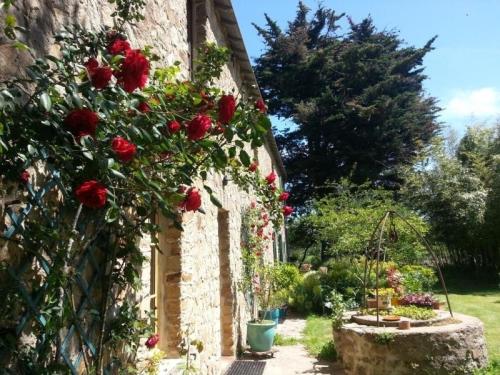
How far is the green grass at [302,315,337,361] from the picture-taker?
683 centimetres

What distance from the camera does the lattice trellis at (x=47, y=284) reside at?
5.33 ft

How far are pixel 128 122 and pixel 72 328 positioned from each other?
3.14ft

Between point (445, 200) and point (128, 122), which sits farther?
point (445, 200)

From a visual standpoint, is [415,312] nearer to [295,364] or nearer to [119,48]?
[295,364]

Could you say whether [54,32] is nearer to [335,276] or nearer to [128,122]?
[128,122]

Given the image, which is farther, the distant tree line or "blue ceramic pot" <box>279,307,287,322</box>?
the distant tree line

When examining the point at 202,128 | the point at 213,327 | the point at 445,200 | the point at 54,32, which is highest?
the point at 445,200

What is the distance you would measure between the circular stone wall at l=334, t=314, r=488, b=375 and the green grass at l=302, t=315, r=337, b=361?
52.6 inches

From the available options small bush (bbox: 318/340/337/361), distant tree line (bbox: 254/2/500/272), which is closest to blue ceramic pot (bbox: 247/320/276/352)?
small bush (bbox: 318/340/337/361)

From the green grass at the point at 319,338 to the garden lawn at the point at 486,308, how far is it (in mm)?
2287

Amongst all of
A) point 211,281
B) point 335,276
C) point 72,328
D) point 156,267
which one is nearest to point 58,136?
point 72,328

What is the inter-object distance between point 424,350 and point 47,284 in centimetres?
473

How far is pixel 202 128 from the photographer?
6.58ft

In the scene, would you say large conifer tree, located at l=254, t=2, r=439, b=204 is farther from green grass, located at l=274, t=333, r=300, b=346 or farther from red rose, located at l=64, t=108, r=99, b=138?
red rose, located at l=64, t=108, r=99, b=138
